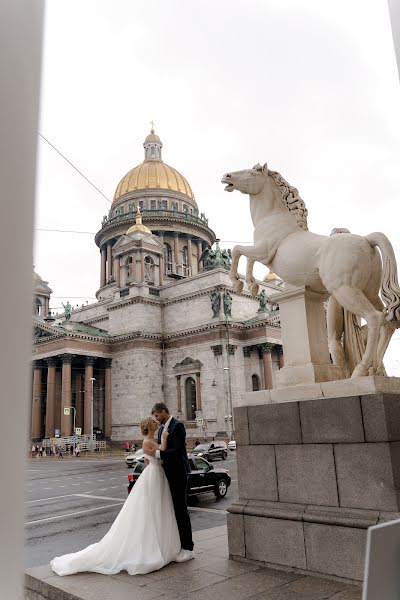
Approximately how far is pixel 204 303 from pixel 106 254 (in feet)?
75.3

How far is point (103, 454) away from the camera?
41188 mm

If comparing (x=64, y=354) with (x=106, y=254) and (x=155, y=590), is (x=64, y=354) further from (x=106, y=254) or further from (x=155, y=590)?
(x=155, y=590)

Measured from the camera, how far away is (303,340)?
618 centimetres

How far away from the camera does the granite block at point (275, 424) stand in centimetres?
552

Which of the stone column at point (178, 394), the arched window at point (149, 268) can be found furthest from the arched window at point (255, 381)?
the arched window at point (149, 268)

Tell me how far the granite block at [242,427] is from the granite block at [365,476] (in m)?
1.29

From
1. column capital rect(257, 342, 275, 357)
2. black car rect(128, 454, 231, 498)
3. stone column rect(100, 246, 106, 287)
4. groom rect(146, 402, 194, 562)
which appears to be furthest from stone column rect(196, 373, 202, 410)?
groom rect(146, 402, 194, 562)

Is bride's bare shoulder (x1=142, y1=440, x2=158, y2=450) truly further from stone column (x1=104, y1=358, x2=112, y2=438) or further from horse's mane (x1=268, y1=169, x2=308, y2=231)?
stone column (x1=104, y1=358, x2=112, y2=438)

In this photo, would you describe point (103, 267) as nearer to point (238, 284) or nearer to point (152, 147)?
point (152, 147)

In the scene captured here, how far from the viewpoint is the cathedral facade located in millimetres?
43625

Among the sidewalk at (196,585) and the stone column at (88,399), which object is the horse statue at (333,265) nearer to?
the sidewalk at (196,585)

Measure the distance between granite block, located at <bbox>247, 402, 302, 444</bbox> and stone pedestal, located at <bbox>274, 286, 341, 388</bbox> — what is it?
439 mm

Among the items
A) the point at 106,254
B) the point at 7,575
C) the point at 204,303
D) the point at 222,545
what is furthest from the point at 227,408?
the point at 7,575

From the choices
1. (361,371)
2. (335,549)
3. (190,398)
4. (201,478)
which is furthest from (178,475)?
(190,398)
